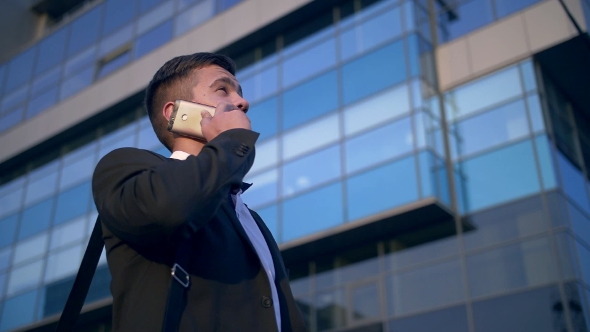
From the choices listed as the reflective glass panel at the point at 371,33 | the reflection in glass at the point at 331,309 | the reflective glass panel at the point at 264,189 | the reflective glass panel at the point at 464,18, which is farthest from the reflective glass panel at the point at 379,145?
the reflective glass panel at the point at 464,18

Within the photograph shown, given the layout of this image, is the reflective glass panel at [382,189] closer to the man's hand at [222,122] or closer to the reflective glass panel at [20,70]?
the man's hand at [222,122]

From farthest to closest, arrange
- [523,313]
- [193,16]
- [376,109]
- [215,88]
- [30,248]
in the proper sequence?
[30,248] → [193,16] → [376,109] → [523,313] → [215,88]

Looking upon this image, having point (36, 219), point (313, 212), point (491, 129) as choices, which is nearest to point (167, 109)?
point (313, 212)

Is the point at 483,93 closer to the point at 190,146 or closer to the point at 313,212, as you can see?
the point at 313,212

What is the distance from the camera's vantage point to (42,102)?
80.9 feet

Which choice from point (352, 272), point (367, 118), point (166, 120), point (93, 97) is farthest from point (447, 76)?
point (166, 120)

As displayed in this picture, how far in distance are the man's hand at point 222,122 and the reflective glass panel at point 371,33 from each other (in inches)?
567

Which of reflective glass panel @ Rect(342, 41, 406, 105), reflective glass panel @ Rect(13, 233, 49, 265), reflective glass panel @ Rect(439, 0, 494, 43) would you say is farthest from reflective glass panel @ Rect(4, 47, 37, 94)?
reflective glass panel @ Rect(439, 0, 494, 43)

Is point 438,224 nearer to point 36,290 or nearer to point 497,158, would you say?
point 497,158

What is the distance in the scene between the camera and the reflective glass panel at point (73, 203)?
2133 cm

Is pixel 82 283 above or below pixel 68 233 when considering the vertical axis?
below

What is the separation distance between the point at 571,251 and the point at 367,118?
4.93 meters

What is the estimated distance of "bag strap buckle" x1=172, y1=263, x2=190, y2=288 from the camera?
2146 mm

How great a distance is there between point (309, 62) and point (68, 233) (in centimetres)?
838
